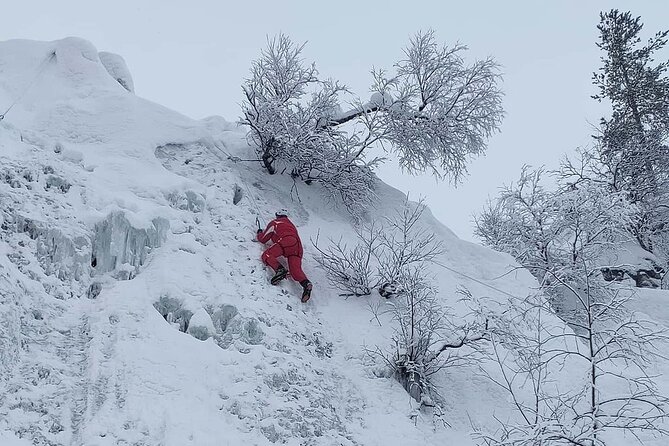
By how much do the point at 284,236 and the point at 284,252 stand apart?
28 cm

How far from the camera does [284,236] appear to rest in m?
11.3

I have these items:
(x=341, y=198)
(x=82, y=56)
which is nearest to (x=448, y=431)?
(x=341, y=198)

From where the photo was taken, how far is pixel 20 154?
415 inches

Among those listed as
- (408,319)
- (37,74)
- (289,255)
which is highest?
(37,74)

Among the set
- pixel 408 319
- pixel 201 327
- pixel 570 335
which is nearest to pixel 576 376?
pixel 570 335

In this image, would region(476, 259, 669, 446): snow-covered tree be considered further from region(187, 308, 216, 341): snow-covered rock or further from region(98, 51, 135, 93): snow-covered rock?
region(98, 51, 135, 93): snow-covered rock

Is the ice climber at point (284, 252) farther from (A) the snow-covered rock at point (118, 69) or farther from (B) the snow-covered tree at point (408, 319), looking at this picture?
(A) the snow-covered rock at point (118, 69)

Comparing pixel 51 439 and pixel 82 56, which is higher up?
pixel 82 56

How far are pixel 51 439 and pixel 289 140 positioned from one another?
314 inches

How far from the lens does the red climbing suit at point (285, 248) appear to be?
1112 centimetres

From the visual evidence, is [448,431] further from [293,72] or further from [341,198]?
[293,72]

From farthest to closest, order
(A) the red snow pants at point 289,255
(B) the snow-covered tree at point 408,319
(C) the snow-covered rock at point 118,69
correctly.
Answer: (C) the snow-covered rock at point 118,69, (A) the red snow pants at point 289,255, (B) the snow-covered tree at point 408,319

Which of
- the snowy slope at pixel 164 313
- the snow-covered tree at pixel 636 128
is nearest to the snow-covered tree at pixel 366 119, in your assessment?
the snowy slope at pixel 164 313

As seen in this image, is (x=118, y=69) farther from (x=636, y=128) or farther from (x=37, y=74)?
(x=636, y=128)
